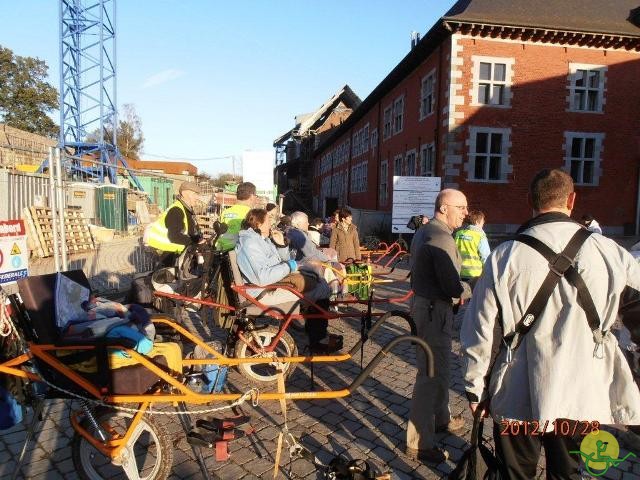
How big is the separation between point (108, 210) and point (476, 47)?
17241mm

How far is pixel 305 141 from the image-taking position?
2124 inches

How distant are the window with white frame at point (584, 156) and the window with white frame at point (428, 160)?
207 inches

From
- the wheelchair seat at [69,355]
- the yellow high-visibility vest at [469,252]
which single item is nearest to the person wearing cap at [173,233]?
the wheelchair seat at [69,355]

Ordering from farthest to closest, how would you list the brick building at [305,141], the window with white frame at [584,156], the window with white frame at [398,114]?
1. the brick building at [305,141]
2. the window with white frame at [398,114]
3. the window with white frame at [584,156]

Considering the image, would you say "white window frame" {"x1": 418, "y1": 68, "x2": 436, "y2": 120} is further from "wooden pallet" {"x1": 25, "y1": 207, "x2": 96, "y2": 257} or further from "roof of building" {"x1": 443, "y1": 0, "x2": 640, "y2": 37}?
"wooden pallet" {"x1": 25, "y1": 207, "x2": 96, "y2": 257}

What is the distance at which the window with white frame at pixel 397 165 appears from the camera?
24077mm

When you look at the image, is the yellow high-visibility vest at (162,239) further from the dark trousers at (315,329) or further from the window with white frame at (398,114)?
the window with white frame at (398,114)

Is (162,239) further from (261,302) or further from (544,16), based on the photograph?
(544,16)

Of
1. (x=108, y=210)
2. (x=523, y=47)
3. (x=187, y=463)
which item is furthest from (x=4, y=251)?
(x=523, y=47)

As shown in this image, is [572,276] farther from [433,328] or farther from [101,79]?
[101,79]

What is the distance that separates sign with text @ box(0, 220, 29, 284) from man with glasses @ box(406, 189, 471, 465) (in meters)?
4.09

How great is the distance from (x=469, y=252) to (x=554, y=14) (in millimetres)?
16782

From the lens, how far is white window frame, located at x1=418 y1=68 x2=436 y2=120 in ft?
62.7
